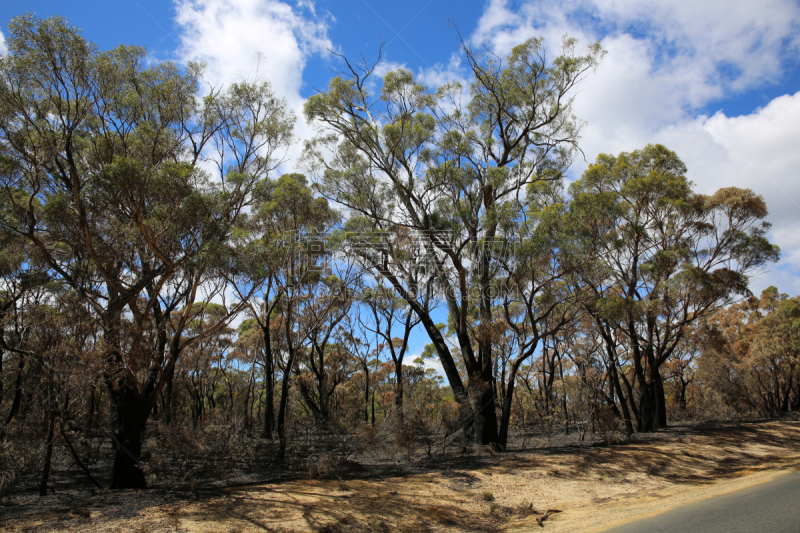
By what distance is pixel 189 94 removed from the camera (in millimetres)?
10758

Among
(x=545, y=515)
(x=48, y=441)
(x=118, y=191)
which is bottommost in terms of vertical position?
(x=545, y=515)

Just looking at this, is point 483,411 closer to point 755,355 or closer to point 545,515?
point 545,515

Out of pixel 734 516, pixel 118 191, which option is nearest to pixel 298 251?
pixel 118 191

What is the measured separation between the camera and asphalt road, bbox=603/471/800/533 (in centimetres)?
536

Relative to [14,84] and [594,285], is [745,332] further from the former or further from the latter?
[14,84]

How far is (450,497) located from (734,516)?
4.21 metres

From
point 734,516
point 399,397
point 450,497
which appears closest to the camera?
point 734,516

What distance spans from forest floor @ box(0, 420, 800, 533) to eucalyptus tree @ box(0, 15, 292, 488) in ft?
5.99

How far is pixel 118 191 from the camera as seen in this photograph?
8031mm

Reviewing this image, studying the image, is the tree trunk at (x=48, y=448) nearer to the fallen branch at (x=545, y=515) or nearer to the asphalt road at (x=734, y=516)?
the fallen branch at (x=545, y=515)

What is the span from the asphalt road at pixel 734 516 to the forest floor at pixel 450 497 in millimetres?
444

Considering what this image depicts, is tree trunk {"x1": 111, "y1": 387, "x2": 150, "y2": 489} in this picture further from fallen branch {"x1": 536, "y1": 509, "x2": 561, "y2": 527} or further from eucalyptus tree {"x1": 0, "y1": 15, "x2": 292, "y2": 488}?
fallen branch {"x1": 536, "y1": 509, "x2": 561, "y2": 527}

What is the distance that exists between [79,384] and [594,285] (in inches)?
557

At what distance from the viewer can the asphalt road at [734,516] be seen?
17.6 ft
